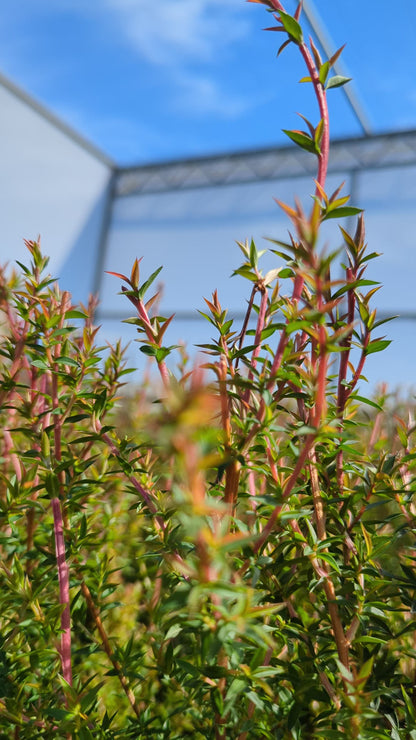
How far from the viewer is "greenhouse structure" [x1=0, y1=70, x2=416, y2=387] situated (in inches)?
433

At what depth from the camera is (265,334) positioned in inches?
22.6

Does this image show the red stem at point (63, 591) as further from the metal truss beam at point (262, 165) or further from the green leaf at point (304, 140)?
the metal truss beam at point (262, 165)

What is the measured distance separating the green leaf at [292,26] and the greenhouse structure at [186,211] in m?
9.92

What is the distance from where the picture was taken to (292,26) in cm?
53

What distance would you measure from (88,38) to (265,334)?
15.6 metres

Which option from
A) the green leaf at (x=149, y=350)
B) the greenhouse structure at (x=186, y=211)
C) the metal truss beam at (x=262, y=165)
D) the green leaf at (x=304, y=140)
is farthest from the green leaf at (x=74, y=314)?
the metal truss beam at (x=262, y=165)

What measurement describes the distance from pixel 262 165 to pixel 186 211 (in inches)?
77.3

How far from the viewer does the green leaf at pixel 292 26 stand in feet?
1.73

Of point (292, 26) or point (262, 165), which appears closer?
point (292, 26)

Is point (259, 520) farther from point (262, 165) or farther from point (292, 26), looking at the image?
point (262, 165)

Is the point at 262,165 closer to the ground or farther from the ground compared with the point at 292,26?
farther from the ground

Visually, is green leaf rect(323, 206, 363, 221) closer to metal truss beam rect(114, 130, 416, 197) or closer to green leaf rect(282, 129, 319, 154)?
green leaf rect(282, 129, 319, 154)

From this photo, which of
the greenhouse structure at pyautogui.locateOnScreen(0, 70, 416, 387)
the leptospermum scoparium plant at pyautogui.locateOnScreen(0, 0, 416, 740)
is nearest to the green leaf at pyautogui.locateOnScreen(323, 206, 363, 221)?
the leptospermum scoparium plant at pyautogui.locateOnScreen(0, 0, 416, 740)

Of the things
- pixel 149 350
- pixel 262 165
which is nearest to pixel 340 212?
pixel 149 350
